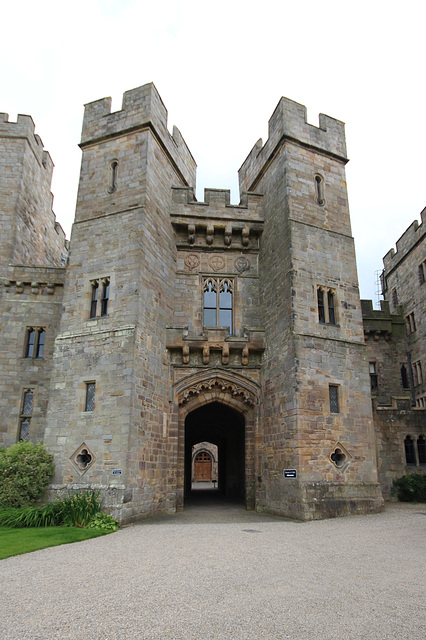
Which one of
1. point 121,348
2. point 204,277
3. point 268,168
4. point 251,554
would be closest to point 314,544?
point 251,554

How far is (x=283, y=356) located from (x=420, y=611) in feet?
30.2

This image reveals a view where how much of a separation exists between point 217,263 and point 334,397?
6.18 metres

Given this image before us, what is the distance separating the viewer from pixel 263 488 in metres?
14.0

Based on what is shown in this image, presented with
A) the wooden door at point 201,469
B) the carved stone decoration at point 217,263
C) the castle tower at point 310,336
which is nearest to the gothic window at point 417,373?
the castle tower at point 310,336

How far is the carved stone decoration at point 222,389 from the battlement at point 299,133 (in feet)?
26.4

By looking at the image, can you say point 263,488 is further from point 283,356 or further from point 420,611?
point 420,611

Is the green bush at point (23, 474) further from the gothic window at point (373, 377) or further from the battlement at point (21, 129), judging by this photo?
the gothic window at point (373, 377)

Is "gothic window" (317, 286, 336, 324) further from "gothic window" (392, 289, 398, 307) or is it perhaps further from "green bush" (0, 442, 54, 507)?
"gothic window" (392, 289, 398, 307)

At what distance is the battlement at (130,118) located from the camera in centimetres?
1527

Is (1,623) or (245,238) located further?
(245,238)

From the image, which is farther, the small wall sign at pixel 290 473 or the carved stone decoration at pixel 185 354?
the carved stone decoration at pixel 185 354

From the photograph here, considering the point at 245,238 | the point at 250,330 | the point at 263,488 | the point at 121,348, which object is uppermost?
the point at 245,238

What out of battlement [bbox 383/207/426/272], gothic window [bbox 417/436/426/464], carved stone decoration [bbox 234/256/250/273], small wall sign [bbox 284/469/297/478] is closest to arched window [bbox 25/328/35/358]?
carved stone decoration [bbox 234/256/250/273]

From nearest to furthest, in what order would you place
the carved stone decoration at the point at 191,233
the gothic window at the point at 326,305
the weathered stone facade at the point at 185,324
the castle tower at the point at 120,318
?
the castle tower at the point at 120,318, the weathered stone facade at the point at 185,324, the gothic window at the point at 326,305, the carved stone decoration at the point at 191,233
